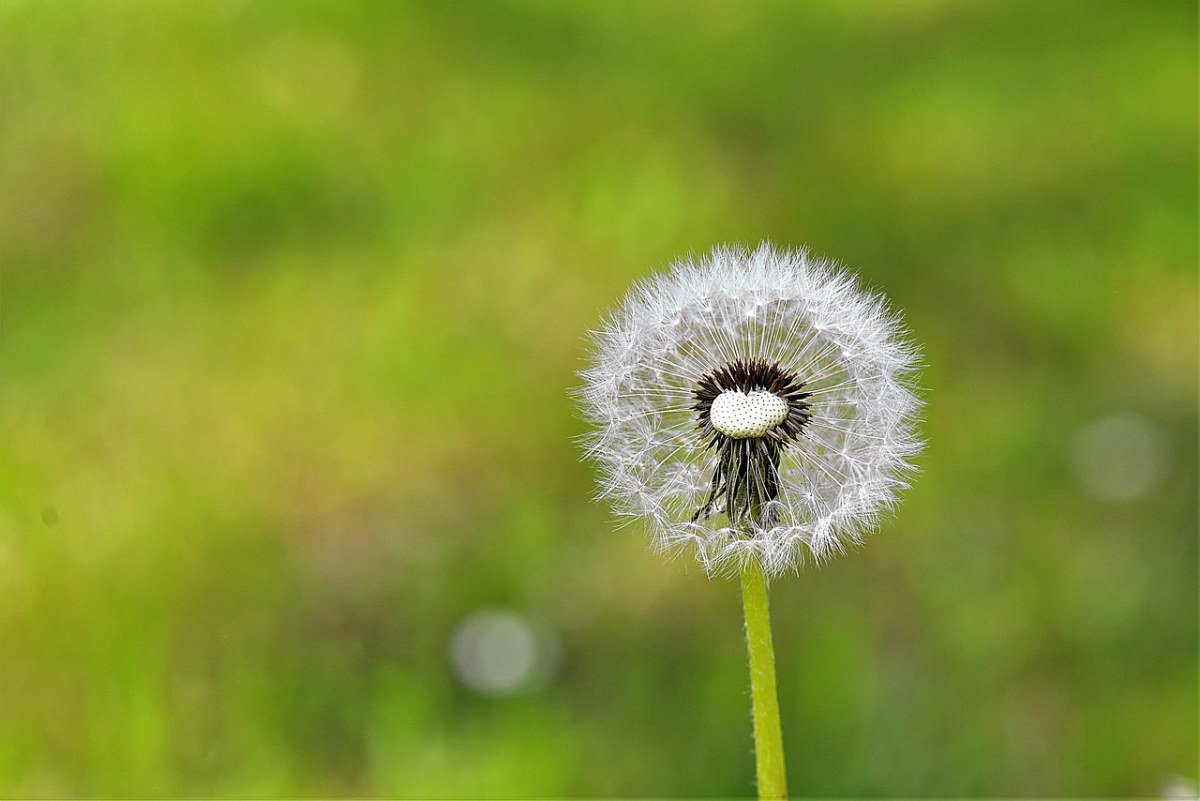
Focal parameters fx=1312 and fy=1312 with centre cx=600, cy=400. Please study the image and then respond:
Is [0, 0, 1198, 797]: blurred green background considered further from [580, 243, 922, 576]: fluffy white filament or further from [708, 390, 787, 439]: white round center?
[708, 390, 787, 439]: white round center

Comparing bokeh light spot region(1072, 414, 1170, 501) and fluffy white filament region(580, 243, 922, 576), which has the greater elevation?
bokeh light spot region(1072, 414, 1170, 501)

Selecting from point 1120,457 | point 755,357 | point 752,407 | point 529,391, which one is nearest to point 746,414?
point 752,407

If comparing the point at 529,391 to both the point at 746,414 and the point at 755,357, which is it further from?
the point at 746,414

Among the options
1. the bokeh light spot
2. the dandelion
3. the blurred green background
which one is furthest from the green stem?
the bokeh light spot

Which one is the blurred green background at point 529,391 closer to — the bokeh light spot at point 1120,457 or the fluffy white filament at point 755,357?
the bokeh light spot at point 1120,457

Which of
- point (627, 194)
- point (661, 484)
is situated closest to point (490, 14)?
point (627, 194)

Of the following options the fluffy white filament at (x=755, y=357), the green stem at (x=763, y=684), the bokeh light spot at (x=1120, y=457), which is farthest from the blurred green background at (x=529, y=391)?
the green stem at (x=763, y=684)
